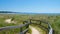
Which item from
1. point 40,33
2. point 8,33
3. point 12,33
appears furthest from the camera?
point 40,33

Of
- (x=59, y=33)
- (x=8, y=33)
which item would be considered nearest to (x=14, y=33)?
(x=8, y=33)

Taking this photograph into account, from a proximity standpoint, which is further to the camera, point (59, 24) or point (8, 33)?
point (59, 24)

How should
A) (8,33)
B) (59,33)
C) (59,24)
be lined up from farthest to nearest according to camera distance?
1. (59,24)
2. (8,33)
3. (59,33)

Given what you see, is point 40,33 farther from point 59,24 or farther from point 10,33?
point 10,33

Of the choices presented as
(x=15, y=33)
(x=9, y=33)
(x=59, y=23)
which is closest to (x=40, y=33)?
(x=59, y=23)

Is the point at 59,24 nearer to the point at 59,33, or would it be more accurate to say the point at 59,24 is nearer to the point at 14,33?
the point at 59,33

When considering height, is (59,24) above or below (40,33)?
above

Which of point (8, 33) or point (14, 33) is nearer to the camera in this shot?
point (8, 33)

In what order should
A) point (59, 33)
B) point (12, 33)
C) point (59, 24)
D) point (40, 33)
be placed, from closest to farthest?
point (59, 33) < point (12, 33) < point (59, 24) < point (40, 33)

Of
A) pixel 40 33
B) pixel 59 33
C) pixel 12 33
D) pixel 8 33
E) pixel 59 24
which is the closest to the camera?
pixel 59 33
